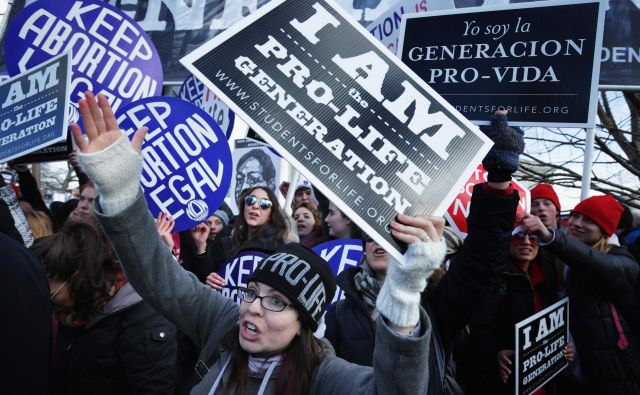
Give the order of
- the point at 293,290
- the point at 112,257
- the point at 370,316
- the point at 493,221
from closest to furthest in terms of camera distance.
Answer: the point at 293,290 < the point at 493,221 < the point at 370,316 < the point at 112,257

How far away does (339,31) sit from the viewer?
1.62 meters

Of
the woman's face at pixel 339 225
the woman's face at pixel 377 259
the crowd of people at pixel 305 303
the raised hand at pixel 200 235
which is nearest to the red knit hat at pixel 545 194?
the crowd of people at pixel 305 303

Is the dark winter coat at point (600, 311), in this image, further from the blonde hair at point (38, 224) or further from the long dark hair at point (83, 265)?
the blonde hair at point (38, 224)

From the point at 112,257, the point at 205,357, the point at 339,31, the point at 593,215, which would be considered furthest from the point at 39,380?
the point at 593,215

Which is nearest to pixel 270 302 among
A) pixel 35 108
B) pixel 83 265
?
pixel 83 265

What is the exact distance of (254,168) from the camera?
6.93 metres

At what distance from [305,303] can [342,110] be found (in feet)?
1.90

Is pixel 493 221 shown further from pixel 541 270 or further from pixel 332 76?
pixel 541 270

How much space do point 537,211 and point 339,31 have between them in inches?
79.2

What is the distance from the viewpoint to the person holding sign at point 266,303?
1182 millimetres

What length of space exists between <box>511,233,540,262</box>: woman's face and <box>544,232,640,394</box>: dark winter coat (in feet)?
0.77

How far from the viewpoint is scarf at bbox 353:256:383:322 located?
2.08 meters

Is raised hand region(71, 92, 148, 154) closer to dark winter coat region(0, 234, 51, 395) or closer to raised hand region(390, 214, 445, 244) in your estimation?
dark winter coat region(0, 234, 51, 395)

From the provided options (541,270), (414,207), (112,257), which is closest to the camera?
(414,207)
